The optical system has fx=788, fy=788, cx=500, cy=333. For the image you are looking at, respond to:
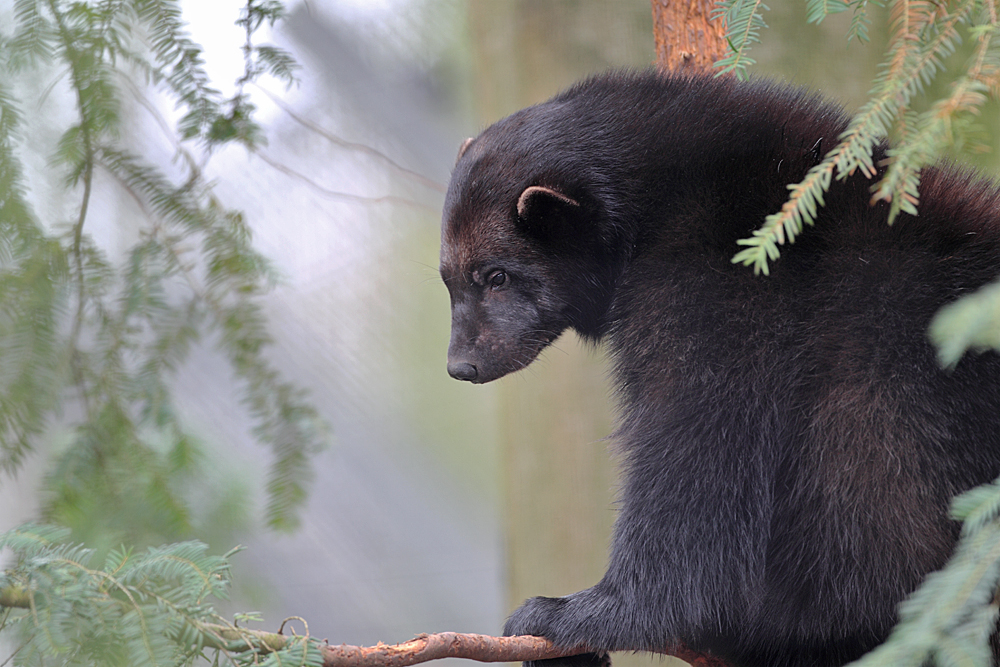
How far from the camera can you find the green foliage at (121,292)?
64.4 inches

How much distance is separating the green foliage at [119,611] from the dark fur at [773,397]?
61cm

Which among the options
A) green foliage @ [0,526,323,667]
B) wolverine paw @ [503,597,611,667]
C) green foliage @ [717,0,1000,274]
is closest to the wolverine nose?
wolverine paw @ [503,597,611,667]

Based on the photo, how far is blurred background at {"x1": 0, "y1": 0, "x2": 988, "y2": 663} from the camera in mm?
2580

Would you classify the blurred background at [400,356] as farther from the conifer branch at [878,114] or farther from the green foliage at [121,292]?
the conifer branch at [878,114]

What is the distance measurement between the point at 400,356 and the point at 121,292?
5.74 feet

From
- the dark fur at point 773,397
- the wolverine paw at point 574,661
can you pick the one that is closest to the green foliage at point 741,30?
the dark fur at point 773,397

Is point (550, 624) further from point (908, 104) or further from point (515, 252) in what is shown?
point (908, 104)

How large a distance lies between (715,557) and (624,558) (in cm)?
16

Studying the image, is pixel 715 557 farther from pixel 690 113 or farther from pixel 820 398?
pixel 690 113

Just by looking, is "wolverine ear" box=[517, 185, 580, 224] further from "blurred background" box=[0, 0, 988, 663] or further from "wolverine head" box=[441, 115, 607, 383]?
"blurred background" box=[0, 0, 988, 663]

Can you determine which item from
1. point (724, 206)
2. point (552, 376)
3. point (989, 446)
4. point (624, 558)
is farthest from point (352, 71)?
point (989, 446)

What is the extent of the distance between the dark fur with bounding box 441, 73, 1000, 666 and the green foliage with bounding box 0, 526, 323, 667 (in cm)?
61

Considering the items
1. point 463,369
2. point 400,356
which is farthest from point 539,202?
point 400,356

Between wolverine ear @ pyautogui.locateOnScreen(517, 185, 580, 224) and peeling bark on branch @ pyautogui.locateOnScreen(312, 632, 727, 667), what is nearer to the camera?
peeling bark on branch @ pyautogui.locateOnScreen(312, 632, 727, 667)
